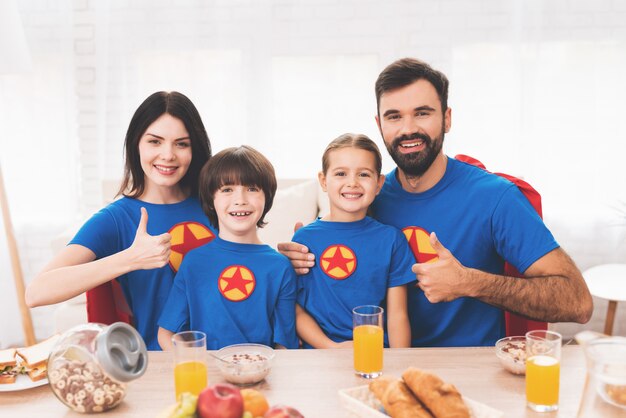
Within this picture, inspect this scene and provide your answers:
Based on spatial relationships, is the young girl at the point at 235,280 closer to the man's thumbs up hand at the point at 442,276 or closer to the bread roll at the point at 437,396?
the man's thumbs up hand at the point at 442,276

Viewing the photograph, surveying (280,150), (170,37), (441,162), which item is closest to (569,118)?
(280,150)

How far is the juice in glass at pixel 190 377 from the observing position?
52.6 inches

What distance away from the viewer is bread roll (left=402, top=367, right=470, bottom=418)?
117 centimetres

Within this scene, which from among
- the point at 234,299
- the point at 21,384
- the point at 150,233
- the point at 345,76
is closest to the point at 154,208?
the point at 150,233

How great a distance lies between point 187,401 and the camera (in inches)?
40.3

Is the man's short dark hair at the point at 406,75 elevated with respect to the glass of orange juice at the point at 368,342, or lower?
elevated

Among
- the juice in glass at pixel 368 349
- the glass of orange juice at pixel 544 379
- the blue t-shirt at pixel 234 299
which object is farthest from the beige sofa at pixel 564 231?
the glass of orange juice at pixel 544 379

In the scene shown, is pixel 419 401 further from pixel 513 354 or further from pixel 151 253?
pixel 151 253

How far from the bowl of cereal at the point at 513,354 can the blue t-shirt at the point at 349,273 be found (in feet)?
1.43

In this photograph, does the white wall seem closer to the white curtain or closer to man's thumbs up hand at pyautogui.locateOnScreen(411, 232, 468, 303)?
the white curtain

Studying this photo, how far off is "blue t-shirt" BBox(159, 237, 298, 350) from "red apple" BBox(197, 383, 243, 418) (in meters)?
0.81

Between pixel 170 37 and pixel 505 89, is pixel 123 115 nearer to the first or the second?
pixel 170 37

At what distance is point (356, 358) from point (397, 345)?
1.48ft

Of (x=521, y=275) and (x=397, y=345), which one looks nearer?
(x=397, y=345)
